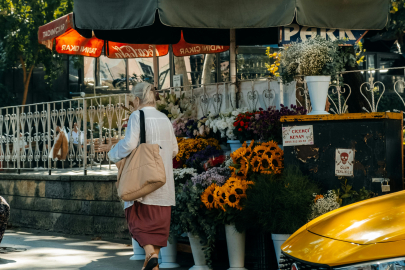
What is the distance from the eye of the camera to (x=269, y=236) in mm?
5559

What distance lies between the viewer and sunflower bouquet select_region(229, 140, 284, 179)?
5.49 meters

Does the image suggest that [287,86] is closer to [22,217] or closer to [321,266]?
[321,266]

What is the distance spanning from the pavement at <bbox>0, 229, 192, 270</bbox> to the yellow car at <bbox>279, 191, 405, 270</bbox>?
9.94 ft

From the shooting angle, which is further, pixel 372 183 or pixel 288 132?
pixel 288 132

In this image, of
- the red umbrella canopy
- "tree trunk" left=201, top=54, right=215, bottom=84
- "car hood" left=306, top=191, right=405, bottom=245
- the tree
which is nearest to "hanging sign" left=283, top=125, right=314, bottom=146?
"car hood" left=306, top=191, right=405, bottom=245

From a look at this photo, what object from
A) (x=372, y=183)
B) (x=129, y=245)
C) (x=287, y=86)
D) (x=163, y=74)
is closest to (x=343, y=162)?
(x=372, y=183)

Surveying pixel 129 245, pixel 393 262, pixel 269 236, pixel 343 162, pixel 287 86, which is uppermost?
pixel 287 86

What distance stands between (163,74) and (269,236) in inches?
462

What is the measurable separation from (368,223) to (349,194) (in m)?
1.89

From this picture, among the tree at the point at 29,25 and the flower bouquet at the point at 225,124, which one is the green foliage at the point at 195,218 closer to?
the flower bouquet at the point at 225,124

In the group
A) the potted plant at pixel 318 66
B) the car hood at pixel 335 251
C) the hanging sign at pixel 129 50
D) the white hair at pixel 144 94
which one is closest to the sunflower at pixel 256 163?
the potted plant at pixel 318 66

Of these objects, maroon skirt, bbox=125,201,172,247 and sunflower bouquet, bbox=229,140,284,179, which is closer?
maroon skirt, bbox=125,201,172,247

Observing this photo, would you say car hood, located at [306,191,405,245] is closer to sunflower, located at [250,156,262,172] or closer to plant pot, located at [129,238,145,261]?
sunflower, located at [250,156,262,172]

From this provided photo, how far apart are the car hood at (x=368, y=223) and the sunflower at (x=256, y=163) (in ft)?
6.27
